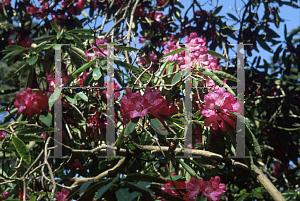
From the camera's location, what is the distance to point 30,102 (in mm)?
1363

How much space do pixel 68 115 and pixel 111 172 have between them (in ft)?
1.79

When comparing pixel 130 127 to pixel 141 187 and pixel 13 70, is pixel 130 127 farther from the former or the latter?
pixel 13 70

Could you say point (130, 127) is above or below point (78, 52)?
below

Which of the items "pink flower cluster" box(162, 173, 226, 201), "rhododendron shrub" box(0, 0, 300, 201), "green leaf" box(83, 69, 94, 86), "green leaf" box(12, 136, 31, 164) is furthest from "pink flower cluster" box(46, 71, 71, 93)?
"pink flower cluster" box(162, 173, 226, 201)

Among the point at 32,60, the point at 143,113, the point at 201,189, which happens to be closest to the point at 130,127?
the point at 143,113

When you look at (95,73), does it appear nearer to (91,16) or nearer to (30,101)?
(30,101)

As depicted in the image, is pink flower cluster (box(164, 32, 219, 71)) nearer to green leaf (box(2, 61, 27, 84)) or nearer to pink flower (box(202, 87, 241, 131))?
pink flower (box(202, 87, 241, 131))

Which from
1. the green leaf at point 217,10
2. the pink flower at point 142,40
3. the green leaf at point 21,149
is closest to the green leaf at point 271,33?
the green leaf at point 217,10

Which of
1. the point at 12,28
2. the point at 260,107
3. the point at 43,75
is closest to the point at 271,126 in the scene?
the point at 260,107

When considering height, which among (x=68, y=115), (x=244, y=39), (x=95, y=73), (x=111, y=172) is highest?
(x=244, y=39)

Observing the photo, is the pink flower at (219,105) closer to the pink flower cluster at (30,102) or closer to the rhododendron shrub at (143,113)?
the rhododendron shrub at (143,113)

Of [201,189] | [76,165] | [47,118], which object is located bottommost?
[76,165]

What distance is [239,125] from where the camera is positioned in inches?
39.6

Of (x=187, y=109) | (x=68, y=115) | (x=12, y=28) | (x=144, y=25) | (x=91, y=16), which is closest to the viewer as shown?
(x=187, y=109)
